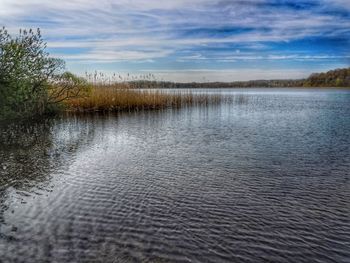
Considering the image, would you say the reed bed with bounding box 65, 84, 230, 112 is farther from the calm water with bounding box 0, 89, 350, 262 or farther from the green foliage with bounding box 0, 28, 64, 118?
the calm water with bounding box 0, 89, 350, 262

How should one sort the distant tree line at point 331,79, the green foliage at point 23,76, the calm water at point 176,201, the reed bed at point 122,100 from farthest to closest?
the distant tree line at point 331,79, the reed bed at point 122,100, the green foliage at point 23,76, the calm water at point 176,201

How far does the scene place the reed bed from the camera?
2309cm

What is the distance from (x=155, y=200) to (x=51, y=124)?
41.1 feet

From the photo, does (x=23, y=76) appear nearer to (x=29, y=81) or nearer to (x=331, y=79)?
(x=29, y=81)

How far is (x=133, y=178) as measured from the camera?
7309 mm

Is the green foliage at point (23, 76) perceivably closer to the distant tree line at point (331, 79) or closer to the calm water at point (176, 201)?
the calm water at point (176, 201)

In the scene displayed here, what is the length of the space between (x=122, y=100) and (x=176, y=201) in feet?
63.8

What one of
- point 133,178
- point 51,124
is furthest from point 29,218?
point 51,124

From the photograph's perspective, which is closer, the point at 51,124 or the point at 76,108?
the point at 51,124

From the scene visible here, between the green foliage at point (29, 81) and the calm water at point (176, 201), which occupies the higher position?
the green foliage at point (29, 81)

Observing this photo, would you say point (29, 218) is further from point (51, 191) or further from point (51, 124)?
point (51, 124)

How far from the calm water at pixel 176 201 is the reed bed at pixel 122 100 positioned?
11.7 m

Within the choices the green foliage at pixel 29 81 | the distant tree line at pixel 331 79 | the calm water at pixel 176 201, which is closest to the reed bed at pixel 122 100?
the green foliage at pixel 29 81

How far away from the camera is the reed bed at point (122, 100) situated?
23.1 m
